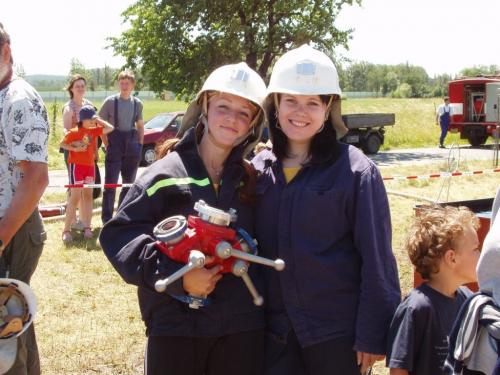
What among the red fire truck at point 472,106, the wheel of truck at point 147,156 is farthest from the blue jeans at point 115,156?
the red fire truck at point 472,106

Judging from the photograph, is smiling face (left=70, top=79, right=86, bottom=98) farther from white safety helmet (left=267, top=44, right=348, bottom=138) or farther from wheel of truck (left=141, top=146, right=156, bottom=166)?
wheel of truck (left=141, top=146, right=156, bottom=166)

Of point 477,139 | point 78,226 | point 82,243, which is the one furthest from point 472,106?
point 82,243

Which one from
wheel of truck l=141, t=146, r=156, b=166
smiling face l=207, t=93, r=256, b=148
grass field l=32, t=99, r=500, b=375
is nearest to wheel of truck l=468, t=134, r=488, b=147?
wheel of truck l=141, t=146, r=156, b=166

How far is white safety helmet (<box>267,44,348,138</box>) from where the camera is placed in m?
2.54

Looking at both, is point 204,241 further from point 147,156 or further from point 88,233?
point 147,156

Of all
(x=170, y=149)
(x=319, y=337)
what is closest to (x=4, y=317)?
(x=170, y=149)

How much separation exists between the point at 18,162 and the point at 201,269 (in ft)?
3.79

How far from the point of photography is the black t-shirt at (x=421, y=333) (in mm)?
2432

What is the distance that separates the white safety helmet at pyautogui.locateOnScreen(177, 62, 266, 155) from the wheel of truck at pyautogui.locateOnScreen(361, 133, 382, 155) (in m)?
18.5

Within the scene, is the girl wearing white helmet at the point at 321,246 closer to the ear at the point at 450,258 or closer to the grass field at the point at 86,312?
the ear at the point at 450,258

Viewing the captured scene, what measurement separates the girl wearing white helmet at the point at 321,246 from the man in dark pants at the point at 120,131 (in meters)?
5.76

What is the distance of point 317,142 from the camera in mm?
2604

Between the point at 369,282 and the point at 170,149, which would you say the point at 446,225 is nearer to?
the point at 369,282

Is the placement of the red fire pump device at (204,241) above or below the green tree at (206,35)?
below
